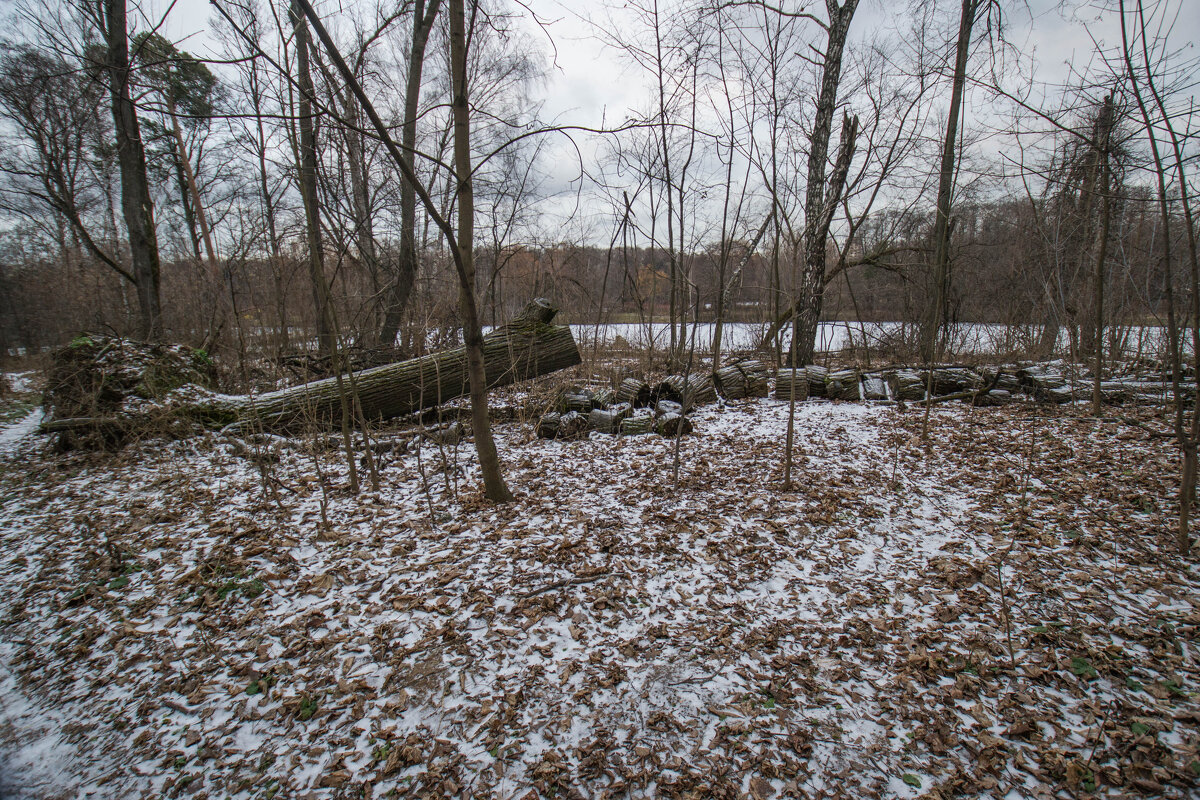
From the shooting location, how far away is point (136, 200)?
602 cm

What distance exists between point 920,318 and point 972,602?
8.95 m

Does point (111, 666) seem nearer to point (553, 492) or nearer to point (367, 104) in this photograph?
point (553, 492)

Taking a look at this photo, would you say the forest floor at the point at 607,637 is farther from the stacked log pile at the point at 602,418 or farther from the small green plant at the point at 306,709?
the stacked log pile at the point at 602,418

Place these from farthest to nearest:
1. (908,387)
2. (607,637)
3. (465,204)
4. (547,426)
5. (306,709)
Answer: (908,387) → (547,426) → (465,204) → (607,637) → (306,709)

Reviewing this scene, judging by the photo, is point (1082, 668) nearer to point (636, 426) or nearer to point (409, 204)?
point (636, 426)

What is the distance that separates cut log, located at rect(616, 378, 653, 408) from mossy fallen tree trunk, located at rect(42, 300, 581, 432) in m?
0.74

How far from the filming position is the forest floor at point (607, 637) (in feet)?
4.99

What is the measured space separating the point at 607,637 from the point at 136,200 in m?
8.29

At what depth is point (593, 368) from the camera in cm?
749

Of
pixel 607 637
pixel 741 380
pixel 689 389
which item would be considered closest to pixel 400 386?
pixel 689 389

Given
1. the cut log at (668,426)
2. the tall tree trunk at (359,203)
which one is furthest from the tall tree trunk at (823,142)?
the tall tree trunk at (359,203)

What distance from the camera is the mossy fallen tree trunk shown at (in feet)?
15.6

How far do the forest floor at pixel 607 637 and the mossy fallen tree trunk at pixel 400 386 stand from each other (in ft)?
3.75

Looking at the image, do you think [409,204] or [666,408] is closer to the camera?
[666,408]
